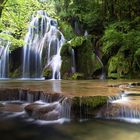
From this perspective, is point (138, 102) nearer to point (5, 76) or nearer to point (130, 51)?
point (130, 51)

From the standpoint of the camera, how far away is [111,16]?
23125 millimetres

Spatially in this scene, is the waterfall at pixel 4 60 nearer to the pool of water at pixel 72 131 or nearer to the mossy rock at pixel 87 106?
the pool of water at pixel 72 131

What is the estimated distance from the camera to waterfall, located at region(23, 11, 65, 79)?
22689mm

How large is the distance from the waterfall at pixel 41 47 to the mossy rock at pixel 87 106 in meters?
12.1

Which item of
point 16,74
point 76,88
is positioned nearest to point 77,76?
point 16,74

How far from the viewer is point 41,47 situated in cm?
2394

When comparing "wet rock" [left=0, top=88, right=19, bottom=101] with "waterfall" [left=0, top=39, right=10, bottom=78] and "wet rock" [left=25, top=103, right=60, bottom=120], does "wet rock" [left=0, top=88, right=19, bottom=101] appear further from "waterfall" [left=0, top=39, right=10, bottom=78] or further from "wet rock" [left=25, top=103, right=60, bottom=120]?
"waterfall" [left=0, top=39, right=10, bottom=78]

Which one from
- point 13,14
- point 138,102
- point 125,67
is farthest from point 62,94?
point 125,67

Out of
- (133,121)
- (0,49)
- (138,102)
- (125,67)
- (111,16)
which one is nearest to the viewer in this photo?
(133,121)

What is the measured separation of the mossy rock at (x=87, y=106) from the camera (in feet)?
29.1

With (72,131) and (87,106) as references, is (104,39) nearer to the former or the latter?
(87,106)

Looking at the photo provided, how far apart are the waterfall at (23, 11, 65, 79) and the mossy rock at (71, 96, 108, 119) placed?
12.1 metres

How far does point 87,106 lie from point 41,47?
15580 mm

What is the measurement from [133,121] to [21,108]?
389 centimetres
